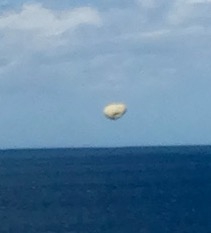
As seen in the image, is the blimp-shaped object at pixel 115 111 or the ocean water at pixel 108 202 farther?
the ocean water at pixel 108 202

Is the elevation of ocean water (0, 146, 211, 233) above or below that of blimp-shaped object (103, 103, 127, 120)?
below

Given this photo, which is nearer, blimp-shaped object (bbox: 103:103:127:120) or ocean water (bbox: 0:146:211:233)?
blimp-shaped object (bbox: 103:103:127:120)

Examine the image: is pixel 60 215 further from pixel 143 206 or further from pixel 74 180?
pixel 74 180

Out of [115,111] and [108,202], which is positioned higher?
[115,111]

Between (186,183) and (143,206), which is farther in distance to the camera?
(186,183)

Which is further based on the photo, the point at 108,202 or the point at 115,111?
the point at 108,202

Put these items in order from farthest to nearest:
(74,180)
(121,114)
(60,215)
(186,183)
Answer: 1. (74,180)
2. (186,183)
3. (60,215)
4. (121,114)

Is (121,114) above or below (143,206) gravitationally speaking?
above

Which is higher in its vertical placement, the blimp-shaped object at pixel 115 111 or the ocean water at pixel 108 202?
the blimp-shaped object at pixel 115 111

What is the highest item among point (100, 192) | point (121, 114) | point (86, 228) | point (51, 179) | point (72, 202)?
point (121, 114)

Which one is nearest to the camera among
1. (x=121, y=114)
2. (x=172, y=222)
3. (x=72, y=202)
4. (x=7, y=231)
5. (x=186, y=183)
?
(x=121, y=114)

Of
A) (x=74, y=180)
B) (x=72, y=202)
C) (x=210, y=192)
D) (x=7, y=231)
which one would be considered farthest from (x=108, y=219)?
(x=74, y=180)
